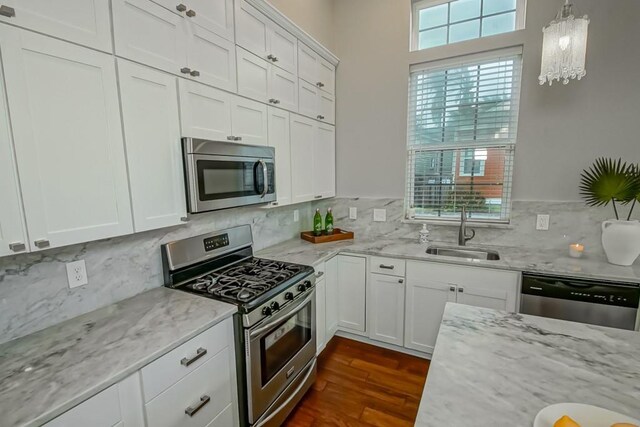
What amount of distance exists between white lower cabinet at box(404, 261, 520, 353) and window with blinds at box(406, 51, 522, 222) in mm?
735

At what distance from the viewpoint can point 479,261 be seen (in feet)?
7.52

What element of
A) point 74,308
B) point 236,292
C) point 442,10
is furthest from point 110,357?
point 442,10

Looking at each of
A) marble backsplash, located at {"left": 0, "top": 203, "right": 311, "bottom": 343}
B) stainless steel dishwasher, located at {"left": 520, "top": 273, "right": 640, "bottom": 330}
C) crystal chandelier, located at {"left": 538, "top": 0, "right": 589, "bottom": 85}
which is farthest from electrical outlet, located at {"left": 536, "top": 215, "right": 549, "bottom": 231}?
marble backsplash, located at {"left": 0, "top": 203, "right": 311, "bottom": 343}

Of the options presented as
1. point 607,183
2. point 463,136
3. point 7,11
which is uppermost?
point 7,11

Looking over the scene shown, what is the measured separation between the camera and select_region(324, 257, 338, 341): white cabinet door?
102 inches

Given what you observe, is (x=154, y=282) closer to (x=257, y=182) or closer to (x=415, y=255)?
(x=257, y=182)

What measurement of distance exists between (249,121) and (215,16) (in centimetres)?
63

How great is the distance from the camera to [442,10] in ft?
9.37

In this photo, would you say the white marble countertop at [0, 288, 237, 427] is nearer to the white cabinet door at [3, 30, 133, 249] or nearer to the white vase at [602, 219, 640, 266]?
the white cabinet door at [3, 30, 133, 249]

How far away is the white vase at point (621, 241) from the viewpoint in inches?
79.4

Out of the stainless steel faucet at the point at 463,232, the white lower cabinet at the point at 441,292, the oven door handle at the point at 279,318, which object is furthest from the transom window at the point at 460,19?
the oven door handle at the point at 279,318

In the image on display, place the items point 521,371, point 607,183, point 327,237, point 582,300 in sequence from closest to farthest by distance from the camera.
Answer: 1. point 521,371
2. point 582,300
3. point 607,183
4. point 327,237

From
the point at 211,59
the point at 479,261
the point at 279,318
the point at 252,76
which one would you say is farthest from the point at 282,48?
the point at 479,261

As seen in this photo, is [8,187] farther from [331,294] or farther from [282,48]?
[331,294]
